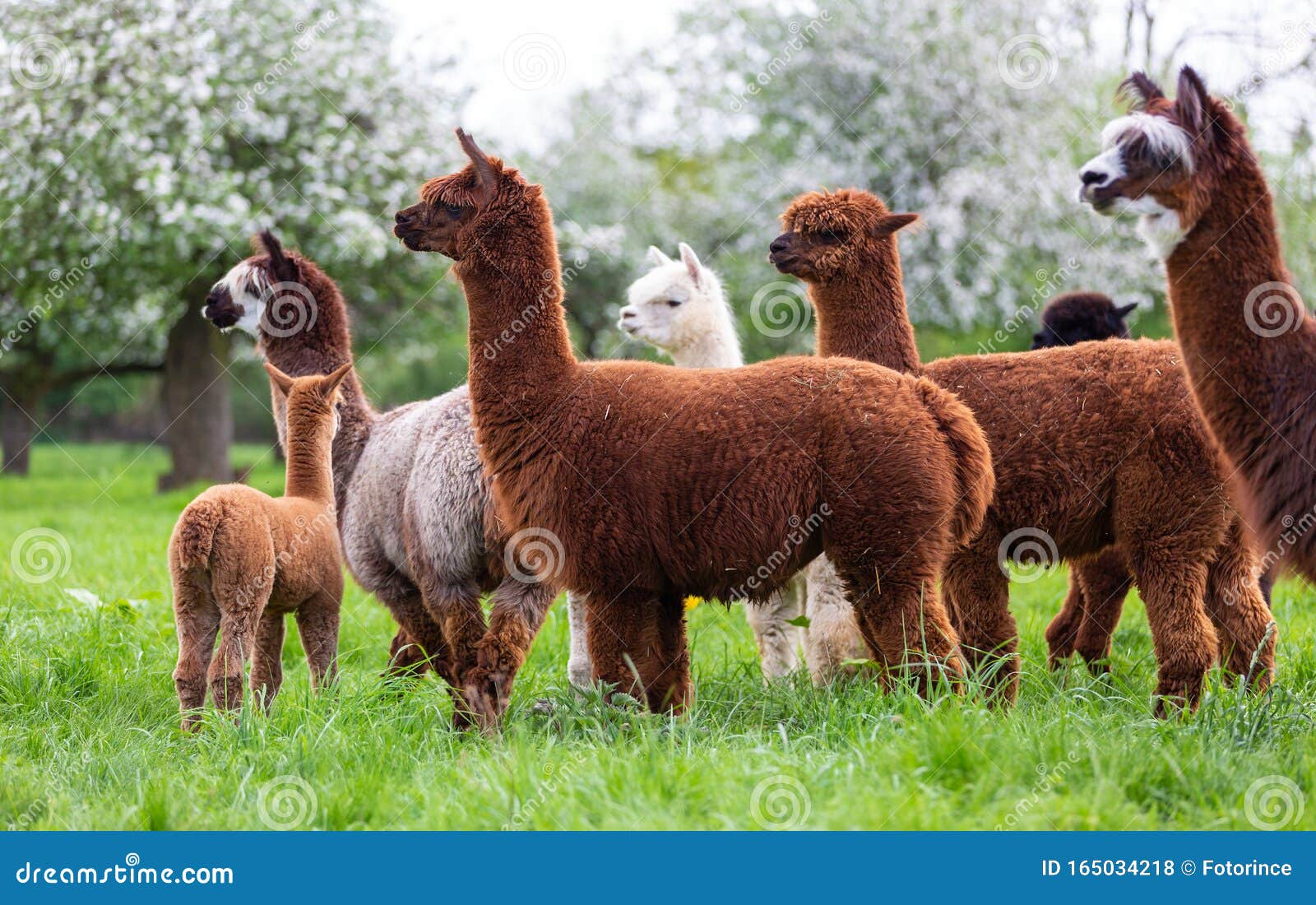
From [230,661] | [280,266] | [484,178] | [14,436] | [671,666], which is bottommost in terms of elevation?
[671,666]

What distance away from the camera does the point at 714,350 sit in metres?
6.10

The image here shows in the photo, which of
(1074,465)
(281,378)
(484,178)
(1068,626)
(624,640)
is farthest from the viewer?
(1068,626)

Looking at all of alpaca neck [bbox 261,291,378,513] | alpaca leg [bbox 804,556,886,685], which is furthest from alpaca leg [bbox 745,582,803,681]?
alpaca neck [bbox 261,291,378,513]

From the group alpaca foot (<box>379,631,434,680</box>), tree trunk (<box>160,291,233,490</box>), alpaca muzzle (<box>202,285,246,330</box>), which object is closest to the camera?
alpaca foot (<box>379,631,434,680</box>)

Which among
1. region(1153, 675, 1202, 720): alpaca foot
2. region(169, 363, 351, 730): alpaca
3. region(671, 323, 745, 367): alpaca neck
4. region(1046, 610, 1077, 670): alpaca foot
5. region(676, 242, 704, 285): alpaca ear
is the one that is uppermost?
region(676, 242, 704, 285): alpaca ear

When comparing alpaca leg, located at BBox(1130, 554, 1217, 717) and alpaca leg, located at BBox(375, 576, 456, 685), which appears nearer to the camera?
alpaca leg, located at BBox(1130, 554, 1217, 717)

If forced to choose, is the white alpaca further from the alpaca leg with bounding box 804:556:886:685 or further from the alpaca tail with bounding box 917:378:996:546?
the alpaca tail with bounding box 917:378:996:546

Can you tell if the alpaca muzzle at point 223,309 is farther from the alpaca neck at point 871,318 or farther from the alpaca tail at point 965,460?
the alpaca tail at point 965,460

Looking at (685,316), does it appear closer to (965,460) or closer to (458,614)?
(458,614)

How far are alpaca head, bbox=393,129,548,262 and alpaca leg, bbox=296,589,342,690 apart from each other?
1.55 meters

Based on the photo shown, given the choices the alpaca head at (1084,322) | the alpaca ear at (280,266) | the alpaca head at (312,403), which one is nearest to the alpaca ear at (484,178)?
the alpaca head at (312,403)

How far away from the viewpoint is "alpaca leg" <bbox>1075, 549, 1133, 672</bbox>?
529 centimetres

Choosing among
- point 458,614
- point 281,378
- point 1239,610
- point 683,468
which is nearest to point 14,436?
point 281,378

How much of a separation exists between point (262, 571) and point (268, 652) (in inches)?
29.2
